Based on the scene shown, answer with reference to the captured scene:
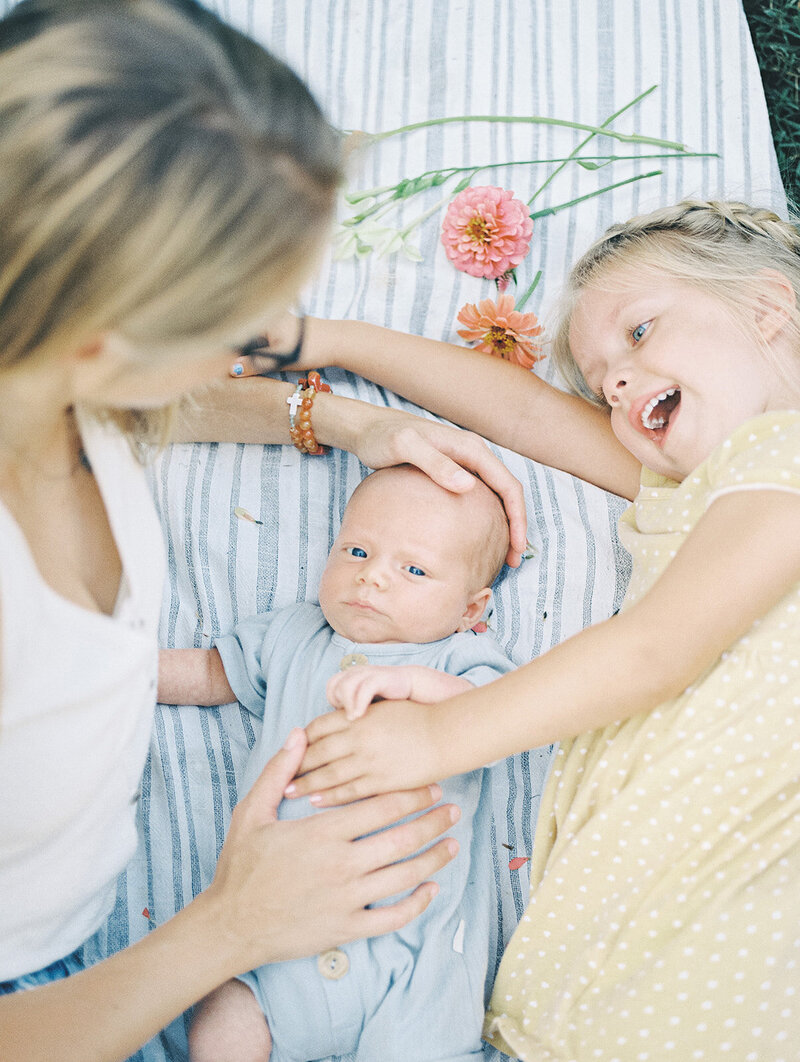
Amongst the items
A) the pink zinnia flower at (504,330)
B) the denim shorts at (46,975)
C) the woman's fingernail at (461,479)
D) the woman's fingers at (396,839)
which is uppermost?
the pink zinnia flower at (504,330)

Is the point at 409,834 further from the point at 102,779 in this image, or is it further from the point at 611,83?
the point at 611,83

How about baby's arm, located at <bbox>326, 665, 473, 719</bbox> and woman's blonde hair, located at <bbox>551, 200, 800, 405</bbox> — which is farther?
woman's blonde hair, located at <bbox>551, 200, 800, 405</bbox>

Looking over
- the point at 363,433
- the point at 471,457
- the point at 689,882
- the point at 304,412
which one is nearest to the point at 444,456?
the point at 471,457

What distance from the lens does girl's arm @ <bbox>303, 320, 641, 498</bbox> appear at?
74.9 inches

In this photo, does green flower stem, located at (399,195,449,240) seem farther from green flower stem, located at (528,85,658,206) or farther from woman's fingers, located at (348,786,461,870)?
woman's fingers, located at (348,786,461,870)

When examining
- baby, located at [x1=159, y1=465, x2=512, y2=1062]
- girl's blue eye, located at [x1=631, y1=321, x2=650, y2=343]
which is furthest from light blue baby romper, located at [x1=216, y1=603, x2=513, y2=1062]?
girl's blue eye, located at [x1=631, y1=321, x2=650, y2=343]

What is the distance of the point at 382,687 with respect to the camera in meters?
1.42

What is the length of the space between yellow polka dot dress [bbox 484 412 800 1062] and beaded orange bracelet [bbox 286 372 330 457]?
81cm

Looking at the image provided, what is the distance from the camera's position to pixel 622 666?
4.24ft

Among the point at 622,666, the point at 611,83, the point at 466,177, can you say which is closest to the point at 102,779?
the point at 622,666

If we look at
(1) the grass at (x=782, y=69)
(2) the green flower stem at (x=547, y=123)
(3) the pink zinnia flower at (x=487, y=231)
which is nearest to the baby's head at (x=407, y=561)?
(3) the pink zinnia flower at (x=487, y=231)

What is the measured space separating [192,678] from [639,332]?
1056 millimetres

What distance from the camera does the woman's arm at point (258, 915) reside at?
1.14 m

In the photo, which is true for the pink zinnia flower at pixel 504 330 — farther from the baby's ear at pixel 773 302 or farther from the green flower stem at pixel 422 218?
the baby's ear at pixel 773 302
